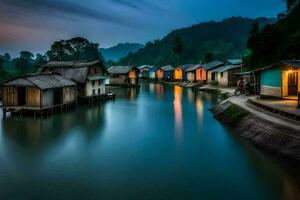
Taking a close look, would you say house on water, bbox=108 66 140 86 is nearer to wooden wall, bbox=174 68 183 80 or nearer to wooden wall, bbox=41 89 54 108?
wooden wall, bbox=174 68 183 80

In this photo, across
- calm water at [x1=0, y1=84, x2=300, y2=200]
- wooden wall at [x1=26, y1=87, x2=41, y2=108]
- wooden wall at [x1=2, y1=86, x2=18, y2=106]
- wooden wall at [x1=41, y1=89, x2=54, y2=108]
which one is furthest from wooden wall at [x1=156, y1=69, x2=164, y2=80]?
calm water at [x1=0, y1=84, x2=300, y2=200]

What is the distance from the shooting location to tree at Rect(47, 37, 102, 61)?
399 feet

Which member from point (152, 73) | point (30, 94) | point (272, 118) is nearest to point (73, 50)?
point (152, 73)

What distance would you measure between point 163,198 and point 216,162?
6.33m

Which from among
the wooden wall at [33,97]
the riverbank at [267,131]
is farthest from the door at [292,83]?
the wooden wall at [33,97]

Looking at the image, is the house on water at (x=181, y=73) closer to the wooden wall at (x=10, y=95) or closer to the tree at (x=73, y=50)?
the tree at (x=73, y=50)

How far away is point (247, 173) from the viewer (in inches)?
663

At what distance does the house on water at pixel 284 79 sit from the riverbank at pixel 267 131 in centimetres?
404

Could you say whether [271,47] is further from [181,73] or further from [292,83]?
[181,73]

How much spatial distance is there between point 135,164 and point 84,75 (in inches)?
1160

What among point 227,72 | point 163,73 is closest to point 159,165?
point 227,72

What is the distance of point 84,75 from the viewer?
45531mm

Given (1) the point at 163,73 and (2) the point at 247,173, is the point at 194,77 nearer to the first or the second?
(1) the point at 163,73

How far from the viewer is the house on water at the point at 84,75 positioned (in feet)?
Result: 151
